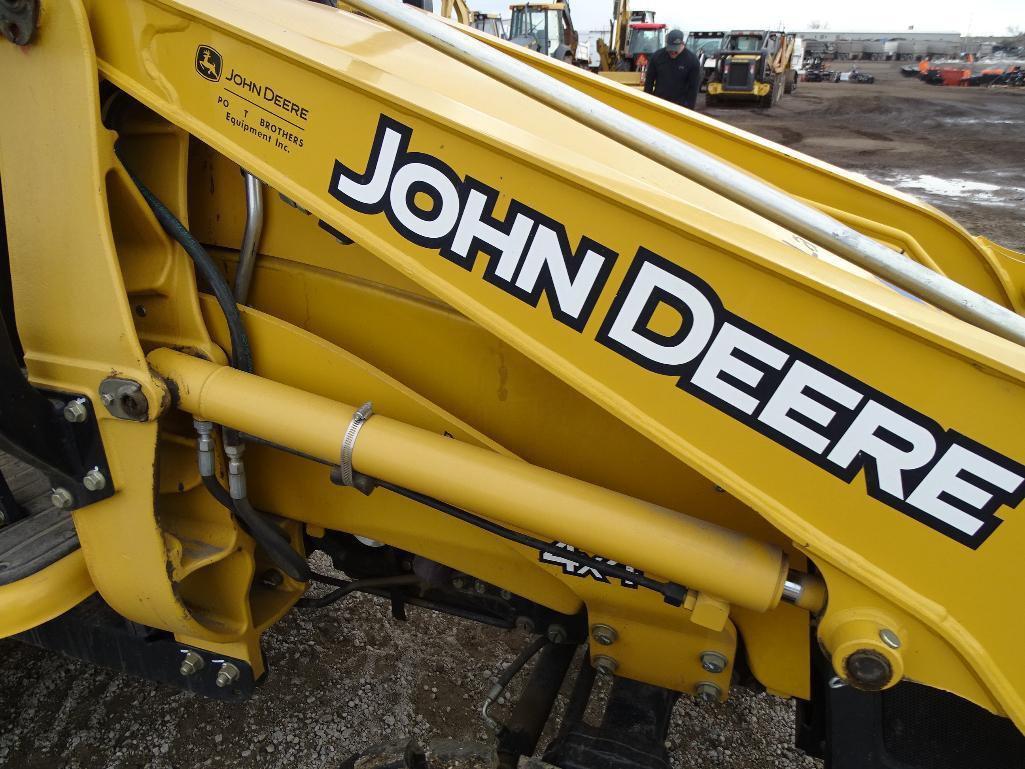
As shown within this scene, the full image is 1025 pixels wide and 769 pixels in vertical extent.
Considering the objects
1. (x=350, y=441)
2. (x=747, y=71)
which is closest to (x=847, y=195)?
(x=350, y=441)

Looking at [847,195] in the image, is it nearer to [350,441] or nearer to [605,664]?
[605,664]

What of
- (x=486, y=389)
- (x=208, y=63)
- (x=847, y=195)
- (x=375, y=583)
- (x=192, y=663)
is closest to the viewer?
(x=208, y=63)

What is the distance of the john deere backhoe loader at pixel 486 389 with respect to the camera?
102cm

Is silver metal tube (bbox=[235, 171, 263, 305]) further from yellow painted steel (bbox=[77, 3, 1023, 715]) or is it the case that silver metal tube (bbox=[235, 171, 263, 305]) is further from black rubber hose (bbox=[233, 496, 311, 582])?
black rubber hose (bbox=[233, 496, 311, 582])

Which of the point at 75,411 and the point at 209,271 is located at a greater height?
the point at 209,271

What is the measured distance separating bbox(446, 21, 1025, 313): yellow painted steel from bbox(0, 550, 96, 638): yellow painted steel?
1.69m

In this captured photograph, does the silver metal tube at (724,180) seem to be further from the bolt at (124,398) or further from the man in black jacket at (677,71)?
the man in black jacket at (677,71)

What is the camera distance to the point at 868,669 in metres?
1.08

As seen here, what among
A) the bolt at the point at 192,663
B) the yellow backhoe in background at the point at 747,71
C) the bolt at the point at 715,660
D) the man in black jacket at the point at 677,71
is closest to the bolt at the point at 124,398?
the bolt at the point at 192,663

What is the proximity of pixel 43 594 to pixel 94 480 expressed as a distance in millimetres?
332

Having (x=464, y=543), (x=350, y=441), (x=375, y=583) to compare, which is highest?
(x=350, y=441)

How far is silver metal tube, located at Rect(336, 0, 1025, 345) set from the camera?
1157 mm

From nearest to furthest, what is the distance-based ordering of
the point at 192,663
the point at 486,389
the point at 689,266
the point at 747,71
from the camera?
1. the point at 689,266
2. the point at 486,389
3. the point at 192,663
4. the point at 747,71

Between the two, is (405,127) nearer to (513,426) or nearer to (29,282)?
(513,426)
